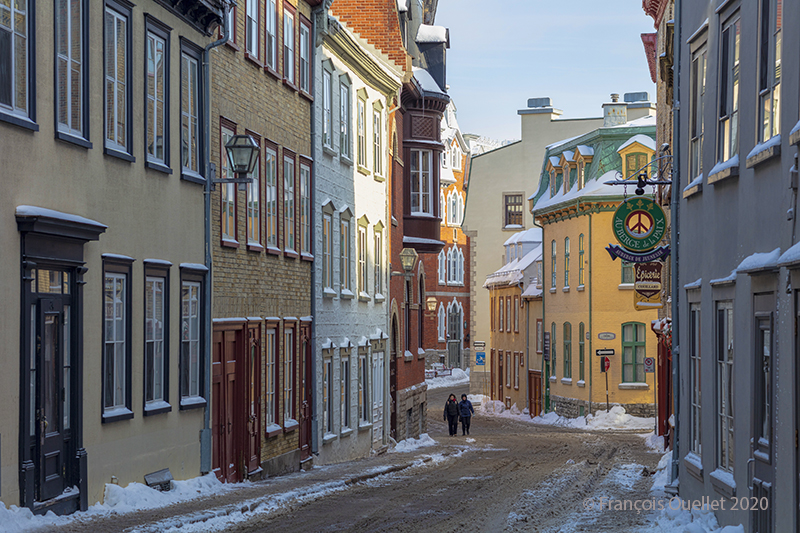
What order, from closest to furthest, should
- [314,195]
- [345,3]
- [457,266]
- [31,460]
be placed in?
1. [31,460]
2. [314,195]
3. [345,3]
4. [457,266]

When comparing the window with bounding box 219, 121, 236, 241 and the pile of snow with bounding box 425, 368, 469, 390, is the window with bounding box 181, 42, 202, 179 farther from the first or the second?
the pile of snow with bounding box 425, 368, 469, 390

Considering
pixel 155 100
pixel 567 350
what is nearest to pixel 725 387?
pixel 155 100

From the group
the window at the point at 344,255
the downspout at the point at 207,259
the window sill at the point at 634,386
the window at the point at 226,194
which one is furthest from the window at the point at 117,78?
the window sill at the point at 634,386

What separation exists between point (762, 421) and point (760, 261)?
163 cm

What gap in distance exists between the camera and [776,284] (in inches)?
420

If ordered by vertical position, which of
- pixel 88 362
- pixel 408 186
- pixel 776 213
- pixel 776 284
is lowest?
pixel 88 362

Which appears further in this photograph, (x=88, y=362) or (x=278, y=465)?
(x=278, y=465)

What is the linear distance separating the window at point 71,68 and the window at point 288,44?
9310 mm

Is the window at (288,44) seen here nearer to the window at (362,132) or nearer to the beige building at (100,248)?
the beige building at (100,248)

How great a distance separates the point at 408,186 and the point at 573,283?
12958 millimetres

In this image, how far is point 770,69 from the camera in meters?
11.1

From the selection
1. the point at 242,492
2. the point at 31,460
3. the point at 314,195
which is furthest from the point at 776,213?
the point at 314,195

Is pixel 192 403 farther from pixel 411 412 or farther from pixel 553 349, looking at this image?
pixel 553 349

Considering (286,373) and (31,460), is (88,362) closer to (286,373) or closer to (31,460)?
(31,460)
